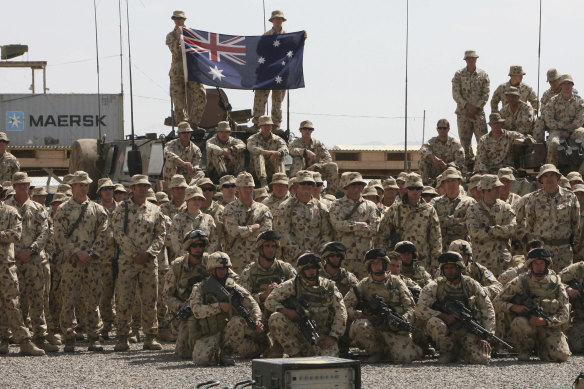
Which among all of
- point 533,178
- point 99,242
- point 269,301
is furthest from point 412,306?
point 533,178

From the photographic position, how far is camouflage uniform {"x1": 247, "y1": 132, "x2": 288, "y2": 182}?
17.2 metres

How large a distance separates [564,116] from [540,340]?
563cm

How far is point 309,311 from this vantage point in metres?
12.4

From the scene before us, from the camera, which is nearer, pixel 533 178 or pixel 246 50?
pixel 533 178

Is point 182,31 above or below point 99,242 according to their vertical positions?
above

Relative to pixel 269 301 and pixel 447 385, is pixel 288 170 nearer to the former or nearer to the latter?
pixel 269 301

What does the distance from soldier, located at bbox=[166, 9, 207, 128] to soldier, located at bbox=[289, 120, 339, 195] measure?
1.91 meters

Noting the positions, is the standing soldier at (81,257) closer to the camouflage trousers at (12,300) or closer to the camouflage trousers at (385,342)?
the camouflage trousers at (12,300)

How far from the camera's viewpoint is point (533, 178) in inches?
682

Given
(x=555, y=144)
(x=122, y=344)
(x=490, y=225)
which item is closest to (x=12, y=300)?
(x=122, y=344)

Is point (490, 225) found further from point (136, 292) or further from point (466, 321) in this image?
point (136, 292)

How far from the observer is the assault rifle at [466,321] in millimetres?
12125

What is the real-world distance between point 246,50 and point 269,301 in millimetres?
7420

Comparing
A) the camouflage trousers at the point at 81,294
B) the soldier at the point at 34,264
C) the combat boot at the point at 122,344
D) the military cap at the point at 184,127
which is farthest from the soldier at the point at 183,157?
the combat boot at the point at 122,344
